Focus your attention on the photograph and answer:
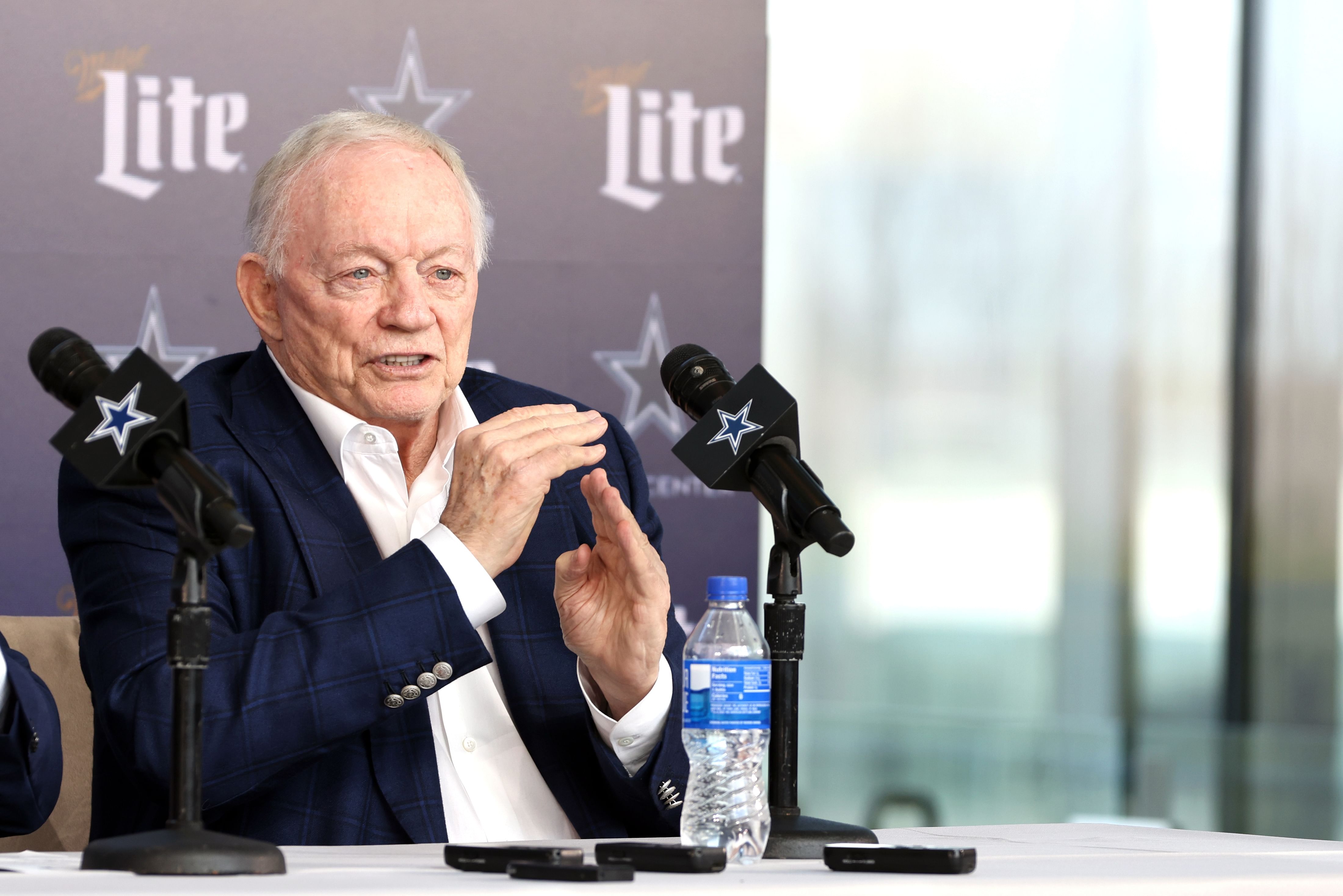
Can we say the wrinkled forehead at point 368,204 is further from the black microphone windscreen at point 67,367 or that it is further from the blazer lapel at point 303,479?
the black microphone windscreen at point 67,367

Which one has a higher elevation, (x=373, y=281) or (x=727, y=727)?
(x=373, y=281)

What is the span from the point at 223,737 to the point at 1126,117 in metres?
3.36

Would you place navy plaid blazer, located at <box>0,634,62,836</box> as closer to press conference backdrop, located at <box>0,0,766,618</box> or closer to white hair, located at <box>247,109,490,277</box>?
white hair, located at <box>247,109,490,277</box>

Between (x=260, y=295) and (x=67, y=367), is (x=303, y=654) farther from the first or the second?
(x=260, y=295)

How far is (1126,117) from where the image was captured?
4.12m

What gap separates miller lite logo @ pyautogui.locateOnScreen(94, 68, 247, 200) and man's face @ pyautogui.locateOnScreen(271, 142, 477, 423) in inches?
53.5

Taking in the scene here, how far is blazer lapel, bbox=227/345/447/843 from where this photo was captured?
167cm

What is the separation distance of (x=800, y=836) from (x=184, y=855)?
492 millimetres

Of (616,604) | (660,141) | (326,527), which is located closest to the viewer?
(616,604)

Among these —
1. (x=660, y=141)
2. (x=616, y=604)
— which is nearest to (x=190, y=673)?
(x=616, y=604)

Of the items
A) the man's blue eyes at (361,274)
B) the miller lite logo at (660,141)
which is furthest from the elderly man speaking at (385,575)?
the miller lite logo at (660,141)

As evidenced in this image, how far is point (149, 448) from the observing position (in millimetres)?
1114

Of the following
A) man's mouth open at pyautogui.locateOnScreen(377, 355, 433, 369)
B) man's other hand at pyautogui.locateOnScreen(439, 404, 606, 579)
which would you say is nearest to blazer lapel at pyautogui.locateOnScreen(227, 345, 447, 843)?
man's mouth open at pyautogui.locateOnScreen(377, 355, 433, 369)

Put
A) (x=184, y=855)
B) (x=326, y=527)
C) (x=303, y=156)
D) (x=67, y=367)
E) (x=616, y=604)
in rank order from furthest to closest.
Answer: (x=303, y=156)
(x=326, y=527)
(x=616, y=604)
(x=67, y=367)
(x=184, y=855)
